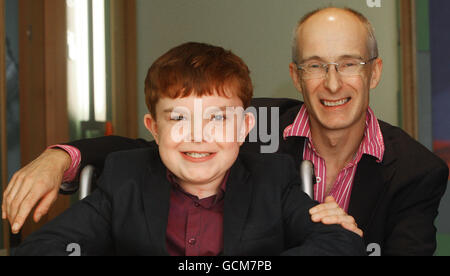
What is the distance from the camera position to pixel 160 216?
1.05 meters

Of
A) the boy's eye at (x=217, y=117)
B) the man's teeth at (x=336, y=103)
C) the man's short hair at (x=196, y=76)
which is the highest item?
the man's short hair at (x=196, y=76)

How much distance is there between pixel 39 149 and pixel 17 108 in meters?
0.22

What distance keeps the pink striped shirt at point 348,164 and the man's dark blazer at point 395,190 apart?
3cm

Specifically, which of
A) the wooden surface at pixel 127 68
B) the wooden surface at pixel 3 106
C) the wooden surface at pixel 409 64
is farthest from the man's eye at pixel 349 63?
the wooden surface at pixel 127 68

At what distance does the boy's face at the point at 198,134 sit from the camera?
102 centimetres

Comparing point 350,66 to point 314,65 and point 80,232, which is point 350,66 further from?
point 80,232

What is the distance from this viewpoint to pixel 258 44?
11.3 feet

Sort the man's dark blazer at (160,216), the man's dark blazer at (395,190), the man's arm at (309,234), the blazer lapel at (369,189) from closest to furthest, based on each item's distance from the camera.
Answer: the man's arm at (309,234), the man's dark blazer at (160,216), the man's dark blazer at (395,190), the blazer lapel at (369,189)

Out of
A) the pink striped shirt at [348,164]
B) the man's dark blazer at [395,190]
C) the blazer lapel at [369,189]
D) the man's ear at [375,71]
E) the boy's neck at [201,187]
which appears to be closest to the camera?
the boy's neck at [201,187]

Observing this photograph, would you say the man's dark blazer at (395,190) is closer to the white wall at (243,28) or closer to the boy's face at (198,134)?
the boy's face at (198,134)

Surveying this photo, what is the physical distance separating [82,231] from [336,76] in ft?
3.00

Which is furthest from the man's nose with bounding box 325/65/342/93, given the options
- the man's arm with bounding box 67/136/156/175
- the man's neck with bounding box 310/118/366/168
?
the man's arm with bounding box 67/136/156/175

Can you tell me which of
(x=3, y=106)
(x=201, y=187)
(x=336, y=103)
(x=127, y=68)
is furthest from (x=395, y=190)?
(x=127, y=68)

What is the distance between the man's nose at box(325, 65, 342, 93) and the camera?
61.8 inches
